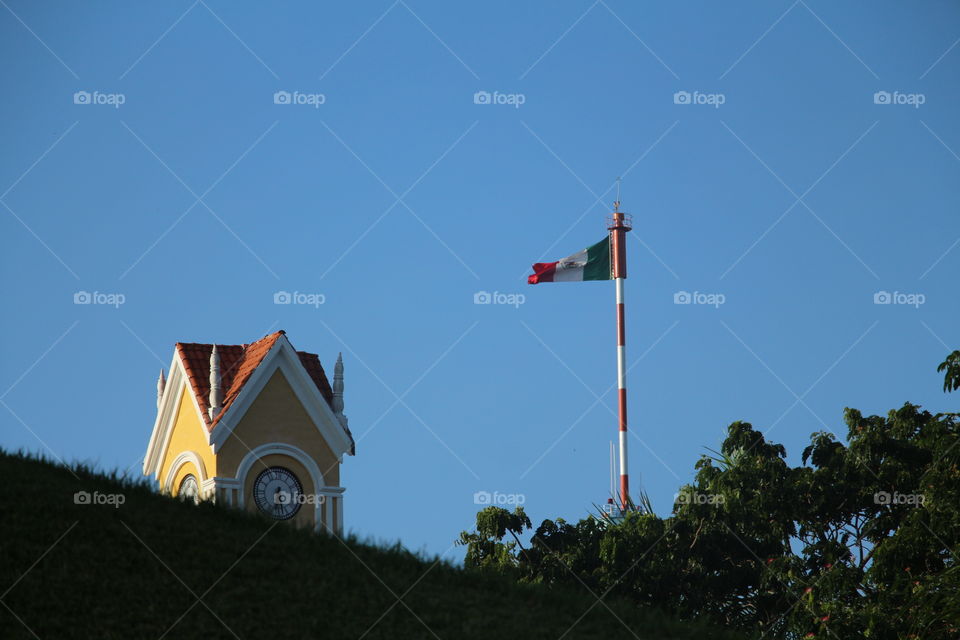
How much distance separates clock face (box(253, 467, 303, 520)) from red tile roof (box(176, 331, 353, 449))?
1.75m

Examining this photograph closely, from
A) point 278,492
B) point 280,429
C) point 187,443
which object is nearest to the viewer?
point 278,492

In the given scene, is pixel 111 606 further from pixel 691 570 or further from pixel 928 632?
pixel 691 570

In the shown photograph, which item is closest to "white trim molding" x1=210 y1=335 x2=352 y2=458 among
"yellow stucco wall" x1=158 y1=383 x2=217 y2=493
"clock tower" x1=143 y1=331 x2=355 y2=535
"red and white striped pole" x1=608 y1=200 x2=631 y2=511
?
"clock tower" x1=143 y1=331 x2=355 y2=535

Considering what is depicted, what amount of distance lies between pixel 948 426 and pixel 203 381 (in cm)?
2230

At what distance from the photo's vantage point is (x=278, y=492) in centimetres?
3200

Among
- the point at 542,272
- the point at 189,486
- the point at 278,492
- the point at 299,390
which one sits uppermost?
the point at 542,272

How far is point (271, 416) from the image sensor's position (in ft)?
106

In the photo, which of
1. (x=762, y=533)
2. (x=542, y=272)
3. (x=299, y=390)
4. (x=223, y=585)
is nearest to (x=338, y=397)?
(x=299, y=390)

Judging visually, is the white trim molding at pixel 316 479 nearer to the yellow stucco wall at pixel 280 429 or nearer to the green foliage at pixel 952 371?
the yellow stucco wall at pixel 280 429

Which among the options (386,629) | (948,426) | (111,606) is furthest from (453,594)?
(948,426)

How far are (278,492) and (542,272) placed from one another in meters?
34.7

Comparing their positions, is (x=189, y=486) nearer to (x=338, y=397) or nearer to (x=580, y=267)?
(x=338, y=397)

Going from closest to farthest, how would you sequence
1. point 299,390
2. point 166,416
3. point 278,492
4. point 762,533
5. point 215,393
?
point 278,492, point 215,393, point 299,390, point 166,416, point 762,533

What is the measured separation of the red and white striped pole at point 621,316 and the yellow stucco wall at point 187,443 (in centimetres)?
2978
